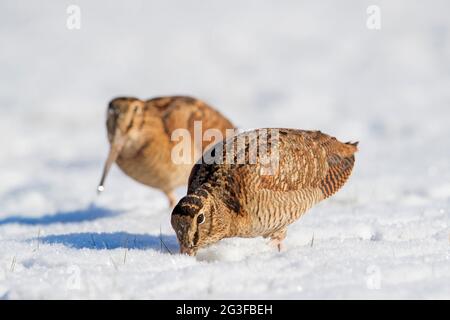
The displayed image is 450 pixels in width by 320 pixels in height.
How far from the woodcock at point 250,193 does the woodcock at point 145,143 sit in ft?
7.78

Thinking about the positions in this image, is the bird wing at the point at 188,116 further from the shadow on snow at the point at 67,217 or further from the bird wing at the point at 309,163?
the bird wing at the point at 309,163

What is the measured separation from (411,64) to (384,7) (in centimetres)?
393

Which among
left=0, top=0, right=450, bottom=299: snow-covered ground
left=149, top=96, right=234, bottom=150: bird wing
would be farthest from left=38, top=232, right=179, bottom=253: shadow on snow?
left=149, top=96, right=234, bottom=150: bird wing

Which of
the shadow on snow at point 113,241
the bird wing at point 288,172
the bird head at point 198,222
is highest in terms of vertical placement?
the bird wing at point 288,172

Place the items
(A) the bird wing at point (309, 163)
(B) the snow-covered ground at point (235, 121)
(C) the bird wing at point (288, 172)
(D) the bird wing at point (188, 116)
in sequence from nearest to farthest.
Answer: (B) the snow-covered ground at point (235, 121)
(C) the bird wing at point (288, 172)
(A) the bird wing at point (309, 163)
(D) the bird wing at point (188, 116)

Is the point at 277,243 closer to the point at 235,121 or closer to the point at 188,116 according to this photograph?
the point at 188,116

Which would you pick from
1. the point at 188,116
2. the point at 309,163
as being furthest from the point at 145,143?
the point at 309,163

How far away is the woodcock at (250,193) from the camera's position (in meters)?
4.74

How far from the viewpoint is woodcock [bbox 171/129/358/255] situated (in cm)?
474

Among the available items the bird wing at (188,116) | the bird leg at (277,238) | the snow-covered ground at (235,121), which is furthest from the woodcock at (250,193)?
the bird wing at (188,116)

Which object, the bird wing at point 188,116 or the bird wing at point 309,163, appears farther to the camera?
the bird wing at point 188,116

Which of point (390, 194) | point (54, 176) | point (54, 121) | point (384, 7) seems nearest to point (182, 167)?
point (390, 194)

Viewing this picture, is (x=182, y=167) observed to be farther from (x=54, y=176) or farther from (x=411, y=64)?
(x=411, y=64)

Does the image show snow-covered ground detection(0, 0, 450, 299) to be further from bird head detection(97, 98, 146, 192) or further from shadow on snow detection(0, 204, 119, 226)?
bird head detection(97, 98, 146, 192)
